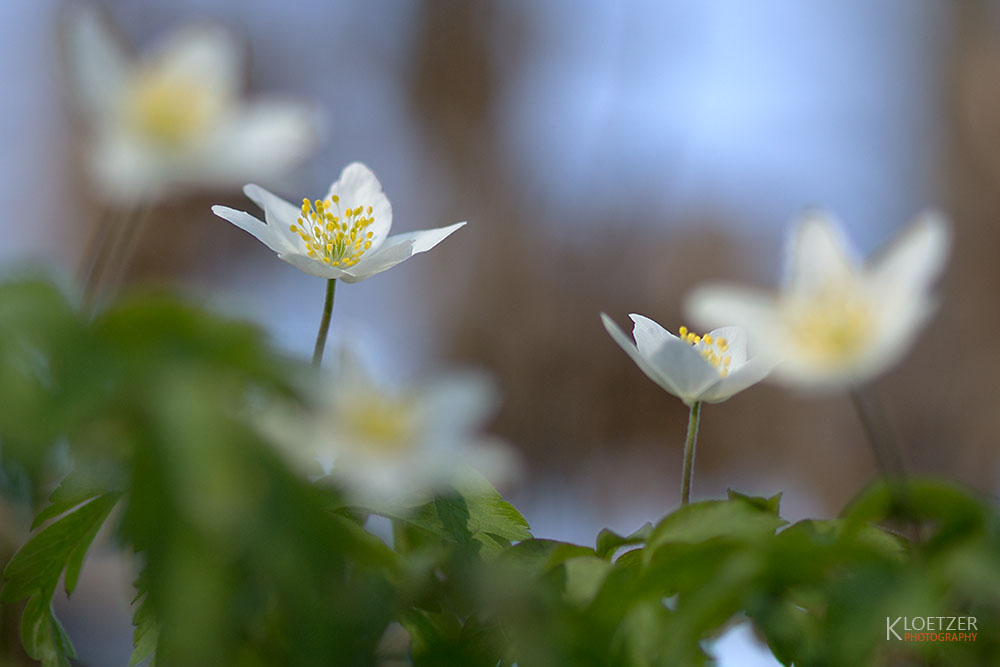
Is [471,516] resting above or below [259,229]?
below

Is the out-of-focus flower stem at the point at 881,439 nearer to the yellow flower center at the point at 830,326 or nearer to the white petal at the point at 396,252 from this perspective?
the yellow flower center at the point at 830,326

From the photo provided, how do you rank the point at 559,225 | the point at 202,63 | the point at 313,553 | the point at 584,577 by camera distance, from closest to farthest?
the point at 313,553, the point at 584,577, the point at 202,63, the point at 559,225

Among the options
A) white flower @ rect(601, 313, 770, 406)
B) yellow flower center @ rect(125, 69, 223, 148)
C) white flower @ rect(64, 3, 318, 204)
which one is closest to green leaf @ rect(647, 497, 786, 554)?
white flower @ rect(601, 313, 770, 406)

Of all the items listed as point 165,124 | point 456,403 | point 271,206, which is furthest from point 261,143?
point 456,403

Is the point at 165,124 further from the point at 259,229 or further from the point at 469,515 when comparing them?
the point at 469,515

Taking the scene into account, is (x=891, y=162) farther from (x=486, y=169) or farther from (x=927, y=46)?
(x=486, y=169)

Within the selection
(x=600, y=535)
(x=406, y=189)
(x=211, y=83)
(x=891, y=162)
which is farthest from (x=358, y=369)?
(x=891, y=162)

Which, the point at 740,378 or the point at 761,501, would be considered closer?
the point at 761,501
